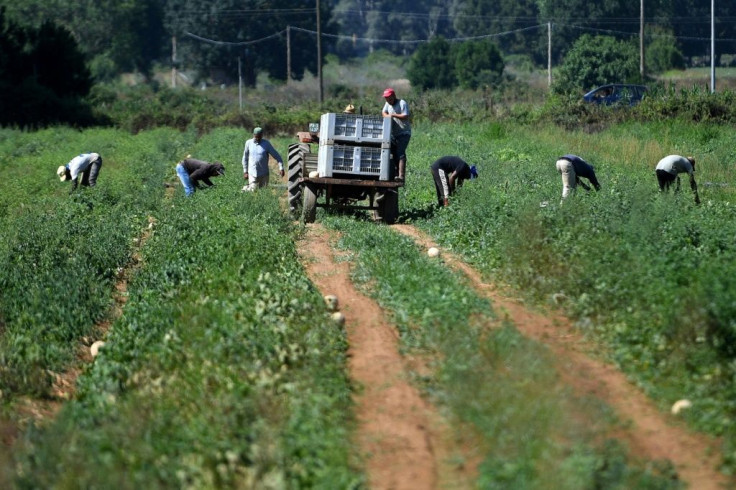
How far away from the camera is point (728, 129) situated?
102ft

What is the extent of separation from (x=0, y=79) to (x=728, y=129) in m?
31.4

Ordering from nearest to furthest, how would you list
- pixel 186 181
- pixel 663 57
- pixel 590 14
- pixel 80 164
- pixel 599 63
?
pixel 186 181 → pixel 80 164 → pixel 599 63 → pixel 663 57 → pixel 590 14

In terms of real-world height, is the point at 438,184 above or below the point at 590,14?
below

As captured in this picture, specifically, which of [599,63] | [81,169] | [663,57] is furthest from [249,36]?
[81,169]

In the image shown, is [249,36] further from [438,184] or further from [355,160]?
[355,160]

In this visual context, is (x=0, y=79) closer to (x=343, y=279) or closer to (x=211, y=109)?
(x=211, y=109)

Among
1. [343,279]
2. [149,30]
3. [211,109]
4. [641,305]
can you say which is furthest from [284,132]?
[149,30]

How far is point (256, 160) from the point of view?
20406 mm

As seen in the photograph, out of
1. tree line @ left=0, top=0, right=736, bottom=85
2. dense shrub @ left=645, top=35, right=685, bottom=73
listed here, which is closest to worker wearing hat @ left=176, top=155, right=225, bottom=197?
dense shrub @ left=645, top=35, right=685, bottom=73

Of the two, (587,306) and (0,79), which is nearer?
(587,306)

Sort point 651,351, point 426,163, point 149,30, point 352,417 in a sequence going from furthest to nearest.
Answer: point 149,30 → point 426,163 → point 651,351 → point 352,417

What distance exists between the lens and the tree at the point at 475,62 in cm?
7244

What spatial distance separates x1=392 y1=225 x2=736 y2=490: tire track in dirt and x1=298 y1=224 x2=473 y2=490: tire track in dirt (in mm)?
1200

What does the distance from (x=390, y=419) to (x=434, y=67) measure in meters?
67.2
